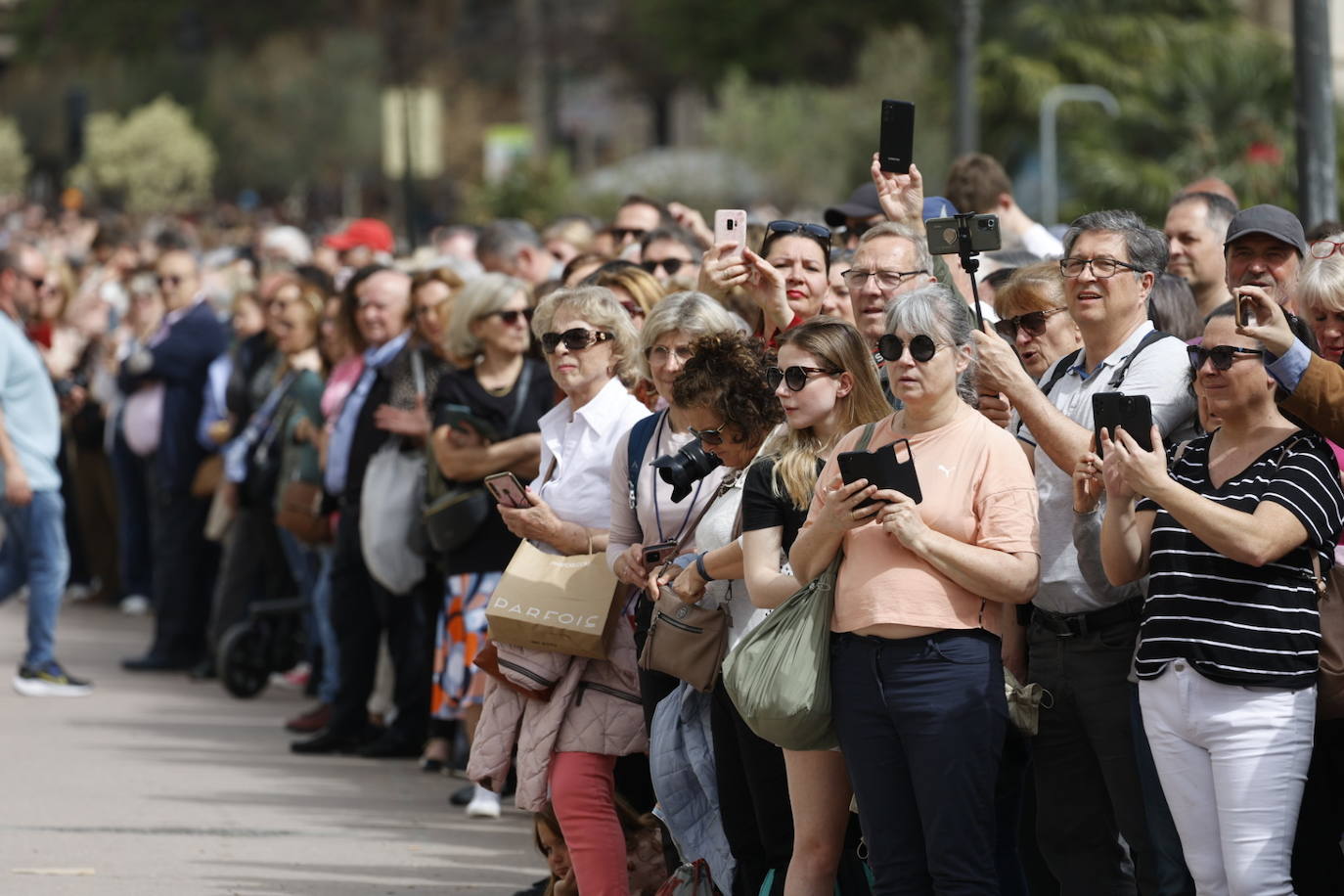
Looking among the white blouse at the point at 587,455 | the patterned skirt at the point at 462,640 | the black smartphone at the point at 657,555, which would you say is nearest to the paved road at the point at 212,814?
the patterned skirt at the point at 462,640

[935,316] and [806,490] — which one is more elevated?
[935,316]

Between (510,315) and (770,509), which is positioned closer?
(770,509)

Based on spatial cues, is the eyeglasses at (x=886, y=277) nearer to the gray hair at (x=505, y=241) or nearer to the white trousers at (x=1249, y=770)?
the white trousers at (x=1249, y=770)

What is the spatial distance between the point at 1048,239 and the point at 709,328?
2.87 meters

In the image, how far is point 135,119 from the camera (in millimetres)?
52250

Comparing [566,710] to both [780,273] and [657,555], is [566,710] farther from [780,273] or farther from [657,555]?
[780,273]

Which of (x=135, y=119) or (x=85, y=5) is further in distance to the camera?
(x=85, y=5)

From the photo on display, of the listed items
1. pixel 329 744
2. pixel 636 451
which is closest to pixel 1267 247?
pixel 636 451

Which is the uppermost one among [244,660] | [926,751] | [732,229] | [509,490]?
[732,229]

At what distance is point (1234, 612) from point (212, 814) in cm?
498

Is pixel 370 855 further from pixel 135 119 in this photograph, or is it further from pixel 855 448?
pixel 135 119

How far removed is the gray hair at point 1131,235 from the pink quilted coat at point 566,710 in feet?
6.36

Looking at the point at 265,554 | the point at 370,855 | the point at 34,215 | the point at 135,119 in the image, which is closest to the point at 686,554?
the point at 370,855

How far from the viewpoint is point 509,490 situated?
22.4 ft
